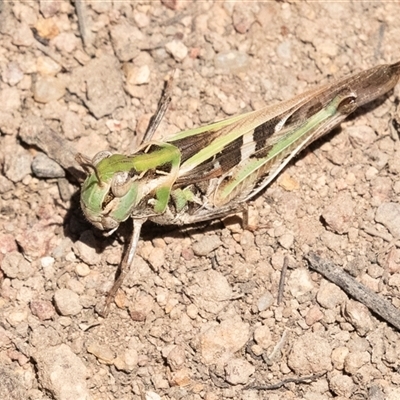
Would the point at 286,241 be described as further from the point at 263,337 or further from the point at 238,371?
the point at 238,371

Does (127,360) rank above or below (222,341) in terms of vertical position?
below

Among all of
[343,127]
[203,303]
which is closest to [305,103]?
[343,127]

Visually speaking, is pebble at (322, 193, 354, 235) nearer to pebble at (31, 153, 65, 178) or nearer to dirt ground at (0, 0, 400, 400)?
dirt ground at (0, 0, 400, 400)

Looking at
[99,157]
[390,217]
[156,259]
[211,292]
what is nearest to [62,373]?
[156,259]

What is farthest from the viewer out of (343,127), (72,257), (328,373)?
(343,127)

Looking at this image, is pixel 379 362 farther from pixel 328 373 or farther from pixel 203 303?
pixel 203 303

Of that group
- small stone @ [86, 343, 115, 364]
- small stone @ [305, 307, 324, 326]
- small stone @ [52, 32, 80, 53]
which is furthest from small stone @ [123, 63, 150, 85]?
small stone @ [305, 307, 324, 326]

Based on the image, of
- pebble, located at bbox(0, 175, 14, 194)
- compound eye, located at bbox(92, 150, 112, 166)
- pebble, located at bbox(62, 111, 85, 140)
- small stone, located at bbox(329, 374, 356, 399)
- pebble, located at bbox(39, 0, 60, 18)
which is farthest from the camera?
pebble, located at bbox(39, 0, 60, 18)
